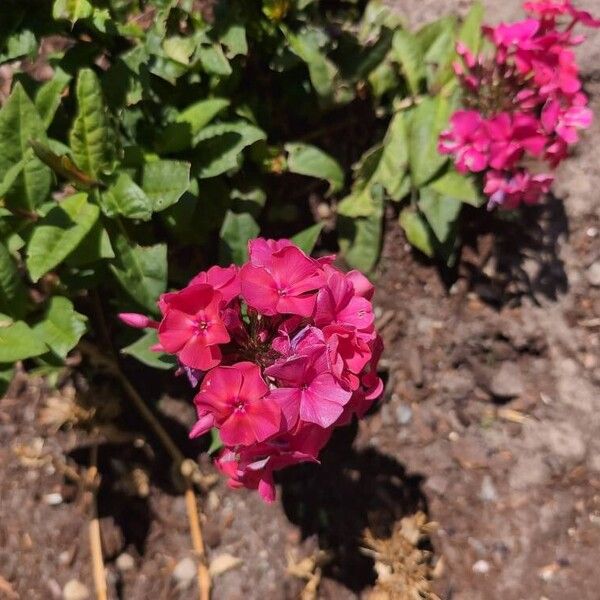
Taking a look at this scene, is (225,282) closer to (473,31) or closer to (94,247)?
(94,247)

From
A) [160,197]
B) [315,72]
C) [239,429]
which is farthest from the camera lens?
[315,72]

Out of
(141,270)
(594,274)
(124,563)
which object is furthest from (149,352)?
(594,274)

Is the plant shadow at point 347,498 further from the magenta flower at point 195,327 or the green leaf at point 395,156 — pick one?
the magenta flower at point 195,327

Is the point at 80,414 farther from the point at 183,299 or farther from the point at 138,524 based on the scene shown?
the point at 183,299

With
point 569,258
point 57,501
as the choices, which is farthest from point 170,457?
point 569,258

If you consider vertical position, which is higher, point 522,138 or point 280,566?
point 522,138

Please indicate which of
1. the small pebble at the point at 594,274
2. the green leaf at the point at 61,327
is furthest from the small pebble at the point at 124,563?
the small pebble at the point at 594,274
